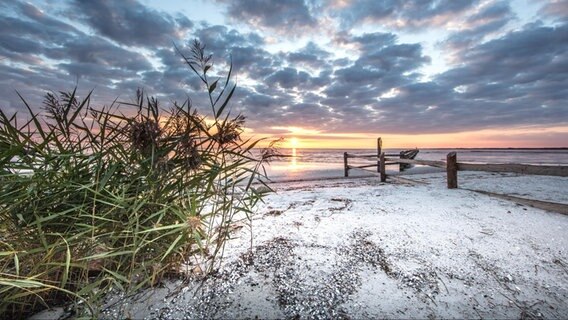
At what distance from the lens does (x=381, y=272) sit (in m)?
2.39

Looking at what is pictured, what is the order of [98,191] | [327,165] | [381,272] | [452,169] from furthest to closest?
[327,165] < [452,169] < [381,272] < [98,191]

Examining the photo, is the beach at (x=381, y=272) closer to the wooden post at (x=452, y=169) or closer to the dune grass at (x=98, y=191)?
the dune grass at (x=98, y=191)

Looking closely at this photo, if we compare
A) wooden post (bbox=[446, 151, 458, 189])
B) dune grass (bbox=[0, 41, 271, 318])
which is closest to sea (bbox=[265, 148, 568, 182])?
dune grass (bbox=[0, 41, 271, 318])

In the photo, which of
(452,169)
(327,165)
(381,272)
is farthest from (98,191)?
(327,165)

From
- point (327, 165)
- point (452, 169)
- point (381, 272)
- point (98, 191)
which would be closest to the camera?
point (98, 191)

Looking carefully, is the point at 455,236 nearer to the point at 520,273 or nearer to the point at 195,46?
the point at 520,273

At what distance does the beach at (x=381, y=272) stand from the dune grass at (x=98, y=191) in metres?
0.40

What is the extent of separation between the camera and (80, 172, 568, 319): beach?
6.22 feet

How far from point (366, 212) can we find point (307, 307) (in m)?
2.68

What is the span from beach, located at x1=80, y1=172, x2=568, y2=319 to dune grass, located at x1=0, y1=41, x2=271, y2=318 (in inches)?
15.8

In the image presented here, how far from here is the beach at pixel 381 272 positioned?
189cm

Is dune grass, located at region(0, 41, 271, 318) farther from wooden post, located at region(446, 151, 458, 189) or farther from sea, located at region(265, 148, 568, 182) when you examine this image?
wooden post, located at region(446, 151, 458, 189)

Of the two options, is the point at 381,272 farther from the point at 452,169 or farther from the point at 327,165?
the point at 327,165

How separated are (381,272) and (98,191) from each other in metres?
2.40
